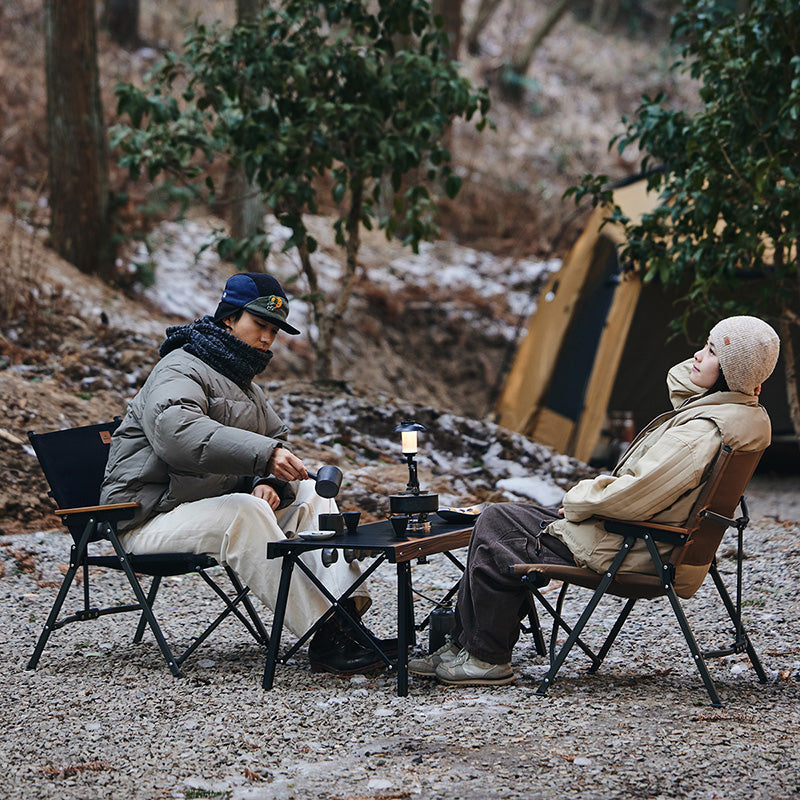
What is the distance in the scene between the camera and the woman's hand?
3730 millimetres

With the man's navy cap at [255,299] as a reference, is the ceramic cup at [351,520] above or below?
below

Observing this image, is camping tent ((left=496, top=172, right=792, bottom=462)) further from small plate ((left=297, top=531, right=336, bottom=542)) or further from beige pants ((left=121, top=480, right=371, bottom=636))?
small plate ((left=297, top=531, right=336, bottom=542))

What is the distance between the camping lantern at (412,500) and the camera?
3590 mm

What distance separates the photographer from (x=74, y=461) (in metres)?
3.96

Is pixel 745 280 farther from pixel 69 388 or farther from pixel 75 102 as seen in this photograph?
pixel 75 102

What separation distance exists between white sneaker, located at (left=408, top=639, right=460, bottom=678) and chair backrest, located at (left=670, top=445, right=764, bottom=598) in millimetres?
808

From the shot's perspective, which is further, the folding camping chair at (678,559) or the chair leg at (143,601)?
the chair leg at (143,601)

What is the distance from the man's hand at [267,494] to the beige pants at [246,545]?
5 centimetres

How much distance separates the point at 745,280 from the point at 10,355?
229 inches

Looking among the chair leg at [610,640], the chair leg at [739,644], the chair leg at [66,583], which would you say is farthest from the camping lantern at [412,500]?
the chair leg at [66,583]

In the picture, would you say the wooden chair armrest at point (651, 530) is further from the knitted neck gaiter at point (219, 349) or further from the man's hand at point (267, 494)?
the knitted neck gaiter at point (219, 349)

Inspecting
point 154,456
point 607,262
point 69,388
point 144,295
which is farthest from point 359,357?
point 154,456

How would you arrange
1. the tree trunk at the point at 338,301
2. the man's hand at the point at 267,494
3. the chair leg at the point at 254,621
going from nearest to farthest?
1. the man's hand at the point at 267,494
2. the chair leg at the point at 254,621
3. the tree trunk at the point at 338,301

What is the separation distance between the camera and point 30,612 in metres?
4.67
